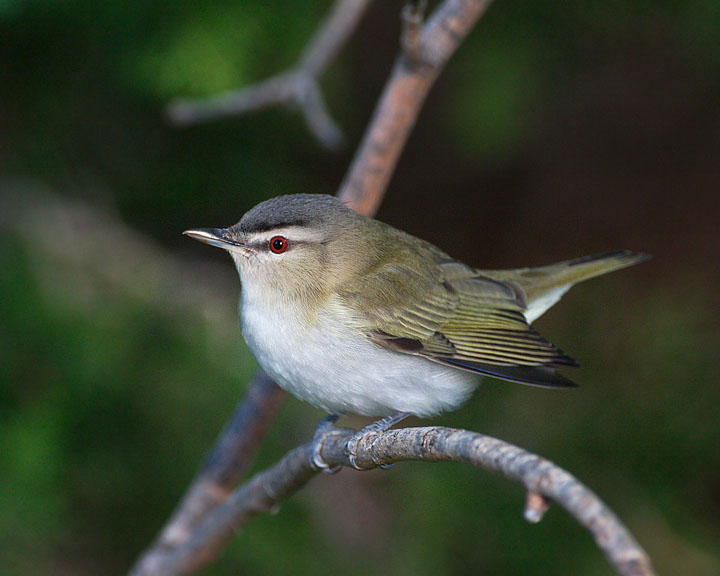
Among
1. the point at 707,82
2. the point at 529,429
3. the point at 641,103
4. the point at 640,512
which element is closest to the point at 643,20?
the point at 707,82

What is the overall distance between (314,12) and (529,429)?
2165 mm

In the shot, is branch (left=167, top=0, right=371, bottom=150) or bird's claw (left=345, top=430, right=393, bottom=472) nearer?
bird's claw (left=345, top=430, right=393, bottom=472)

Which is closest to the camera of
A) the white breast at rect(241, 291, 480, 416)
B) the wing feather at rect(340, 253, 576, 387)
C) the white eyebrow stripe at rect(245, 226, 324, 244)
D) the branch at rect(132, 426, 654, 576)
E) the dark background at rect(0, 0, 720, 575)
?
the branch at rect(132, 426, 654, 576)

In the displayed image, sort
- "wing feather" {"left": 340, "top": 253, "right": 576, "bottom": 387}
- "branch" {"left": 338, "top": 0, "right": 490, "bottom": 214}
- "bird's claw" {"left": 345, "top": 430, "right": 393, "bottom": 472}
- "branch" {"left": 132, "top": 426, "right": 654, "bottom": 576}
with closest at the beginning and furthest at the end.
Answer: "branch" {"left": 132, "top": 426, "right": 654, "bottom": 576}, "bird's claw" {"left": 345, "top": 430, "right": 393, "bottom": 472}, "wing feather" {"left": 340, "top": 253, "right": 576, "bottom": 387}, "branch" {"left": 338, "top": 0, "right": 490, "bottom": 214}

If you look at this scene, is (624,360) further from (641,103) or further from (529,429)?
(641,103)

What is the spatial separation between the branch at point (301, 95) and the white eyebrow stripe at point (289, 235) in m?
0.41

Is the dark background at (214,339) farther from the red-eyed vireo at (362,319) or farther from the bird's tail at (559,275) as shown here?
the red-eyed vireo at (362,319)

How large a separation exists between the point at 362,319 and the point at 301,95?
982mm

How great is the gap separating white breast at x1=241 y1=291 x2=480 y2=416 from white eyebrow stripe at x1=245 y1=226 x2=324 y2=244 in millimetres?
221

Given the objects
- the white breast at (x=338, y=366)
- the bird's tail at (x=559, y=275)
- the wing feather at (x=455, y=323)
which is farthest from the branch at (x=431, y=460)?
the bird's tail at (x=559, y=275)

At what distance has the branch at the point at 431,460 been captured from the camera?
1.20m

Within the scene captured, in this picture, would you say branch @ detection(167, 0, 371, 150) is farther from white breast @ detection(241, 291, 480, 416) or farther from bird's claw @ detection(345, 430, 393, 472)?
bird's claw @ detection(345, 430, 393, 472)

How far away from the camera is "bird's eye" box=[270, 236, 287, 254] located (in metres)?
2.95

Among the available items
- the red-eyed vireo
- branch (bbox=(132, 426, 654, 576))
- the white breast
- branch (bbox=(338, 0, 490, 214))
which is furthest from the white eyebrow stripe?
branch (bbox=(132, 426, 654, 576))
